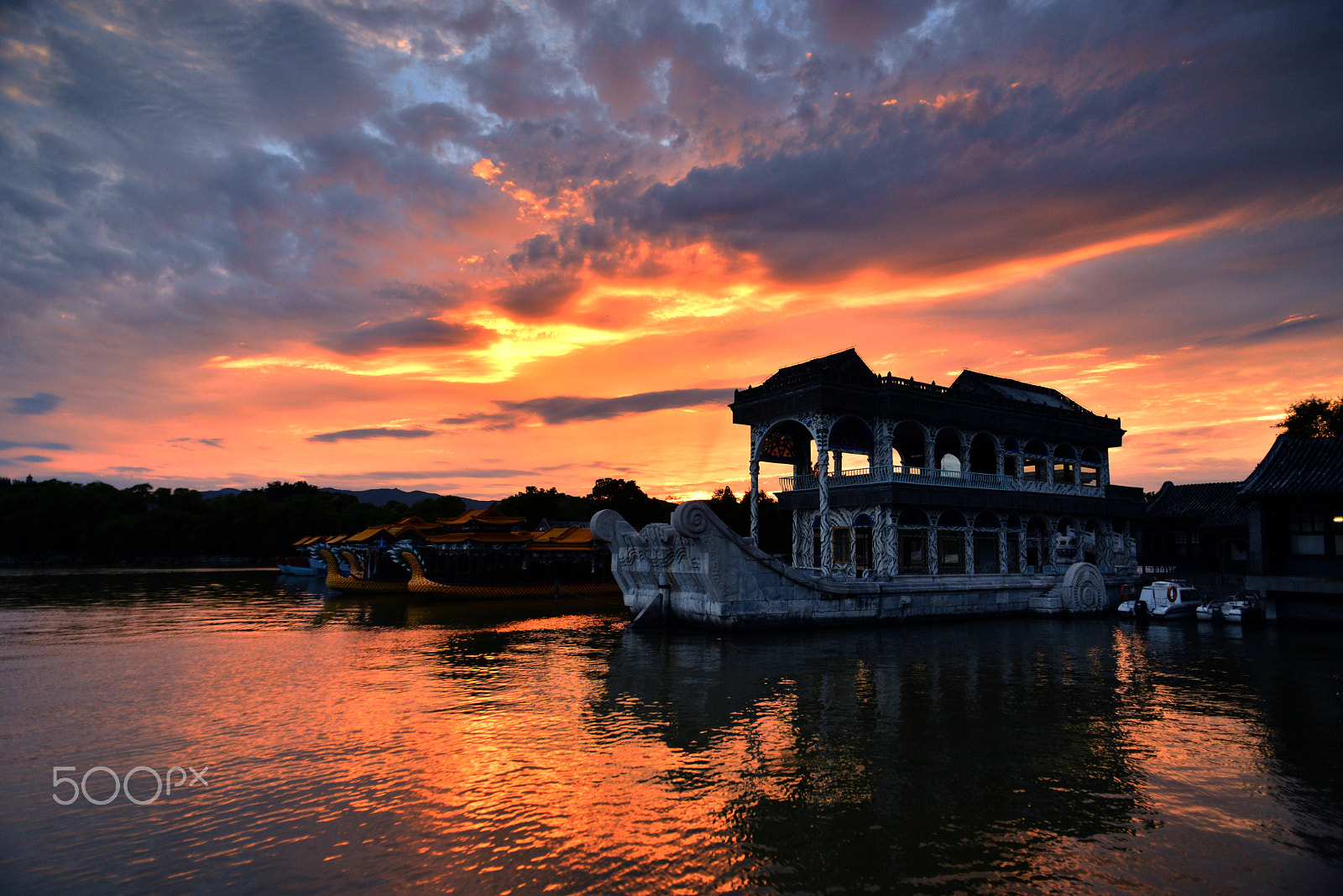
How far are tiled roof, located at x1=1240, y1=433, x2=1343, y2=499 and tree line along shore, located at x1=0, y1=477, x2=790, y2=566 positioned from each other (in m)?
71.5

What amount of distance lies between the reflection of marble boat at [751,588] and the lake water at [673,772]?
14.2 ft

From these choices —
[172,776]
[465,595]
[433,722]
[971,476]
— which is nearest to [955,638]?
[971,476]

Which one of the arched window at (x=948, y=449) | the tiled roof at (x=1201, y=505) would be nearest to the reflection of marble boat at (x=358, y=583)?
the arched window at (x=948, y=449)

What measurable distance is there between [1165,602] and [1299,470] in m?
9.61

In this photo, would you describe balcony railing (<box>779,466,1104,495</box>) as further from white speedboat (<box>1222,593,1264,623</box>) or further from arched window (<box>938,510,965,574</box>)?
white speedboat (<box>1222,593,1264,623</box>)

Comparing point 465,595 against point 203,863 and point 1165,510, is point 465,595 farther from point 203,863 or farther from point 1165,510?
point 1165,510

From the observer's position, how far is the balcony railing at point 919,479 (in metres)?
34.4

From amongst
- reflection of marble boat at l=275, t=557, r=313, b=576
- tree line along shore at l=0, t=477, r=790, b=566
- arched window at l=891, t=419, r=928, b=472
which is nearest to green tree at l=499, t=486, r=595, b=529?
tree line along shore at l=0, t=477, r=790, b=566

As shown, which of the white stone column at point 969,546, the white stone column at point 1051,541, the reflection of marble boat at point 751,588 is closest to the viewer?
the reflection of marble boat at point 751,588

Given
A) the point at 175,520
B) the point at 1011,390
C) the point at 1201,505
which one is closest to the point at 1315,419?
the point at 1201,505

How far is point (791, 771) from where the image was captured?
11469mm

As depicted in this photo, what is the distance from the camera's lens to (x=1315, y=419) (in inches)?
2303

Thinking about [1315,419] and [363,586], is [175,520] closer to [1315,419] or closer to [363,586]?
[363,586]

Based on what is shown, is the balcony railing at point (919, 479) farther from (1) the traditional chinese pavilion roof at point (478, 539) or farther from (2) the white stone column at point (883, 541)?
(1) the traditional chinese pavilion roof at point (478, 539)
